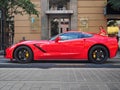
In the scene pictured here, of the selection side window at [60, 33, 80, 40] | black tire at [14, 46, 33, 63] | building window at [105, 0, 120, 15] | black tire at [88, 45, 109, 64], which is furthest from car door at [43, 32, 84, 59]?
building window at [105, 0, 120, 15]

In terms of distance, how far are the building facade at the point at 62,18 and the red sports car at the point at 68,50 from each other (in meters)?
11.2

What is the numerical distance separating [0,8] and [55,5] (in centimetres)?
562

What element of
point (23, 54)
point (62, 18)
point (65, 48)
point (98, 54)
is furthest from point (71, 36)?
point (62, 18)

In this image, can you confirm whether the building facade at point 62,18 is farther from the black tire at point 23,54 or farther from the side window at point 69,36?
the black tire at point 23,54

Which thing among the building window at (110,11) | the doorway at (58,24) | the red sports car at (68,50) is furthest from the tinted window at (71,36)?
the doorway at (58,24)

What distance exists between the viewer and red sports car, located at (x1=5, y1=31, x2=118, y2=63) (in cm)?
1500

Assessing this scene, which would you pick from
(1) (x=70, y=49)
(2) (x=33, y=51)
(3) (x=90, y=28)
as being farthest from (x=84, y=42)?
(3) (x=90, y=28)

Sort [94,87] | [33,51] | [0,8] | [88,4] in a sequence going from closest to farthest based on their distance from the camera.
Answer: [94,87]
[33,51]
[0,8]
[88,4]

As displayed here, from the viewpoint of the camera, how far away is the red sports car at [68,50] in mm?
15000

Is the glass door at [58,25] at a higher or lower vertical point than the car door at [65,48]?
higher

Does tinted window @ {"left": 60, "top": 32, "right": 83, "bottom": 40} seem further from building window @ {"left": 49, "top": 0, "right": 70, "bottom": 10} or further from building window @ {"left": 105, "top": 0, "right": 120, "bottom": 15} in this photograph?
building window @ {"left": 49, "top": 0, "right": 70, "bottom": 10}

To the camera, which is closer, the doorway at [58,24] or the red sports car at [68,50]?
the red sports car at [68,50]

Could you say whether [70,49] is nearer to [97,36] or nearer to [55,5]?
[97,36]

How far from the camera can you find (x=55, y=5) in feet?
86.9
